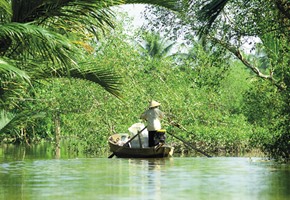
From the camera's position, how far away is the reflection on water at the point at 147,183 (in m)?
9.52

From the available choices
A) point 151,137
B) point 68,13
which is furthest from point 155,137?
point 68,13

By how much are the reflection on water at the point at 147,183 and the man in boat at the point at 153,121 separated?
577cm

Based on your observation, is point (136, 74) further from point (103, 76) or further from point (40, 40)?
point (40, 40)

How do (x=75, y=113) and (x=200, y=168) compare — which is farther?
(x=75, y=113)

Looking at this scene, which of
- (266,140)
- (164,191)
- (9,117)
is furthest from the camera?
(266,140)

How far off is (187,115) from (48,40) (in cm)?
1959

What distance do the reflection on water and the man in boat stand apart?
5.77 m

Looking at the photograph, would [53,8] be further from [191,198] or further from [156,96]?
[156,96]

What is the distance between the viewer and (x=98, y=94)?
29.7 meters

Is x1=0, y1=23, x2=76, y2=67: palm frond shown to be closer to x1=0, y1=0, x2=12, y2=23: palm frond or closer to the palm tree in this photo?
the palm tree

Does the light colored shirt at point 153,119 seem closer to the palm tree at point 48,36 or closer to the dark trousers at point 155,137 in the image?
the dark trousers at point 155,137

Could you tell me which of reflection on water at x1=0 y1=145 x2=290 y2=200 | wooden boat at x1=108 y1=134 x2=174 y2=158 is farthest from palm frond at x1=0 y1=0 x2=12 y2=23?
wooden boat at x1=108 y1=134 x2=174 y2=158

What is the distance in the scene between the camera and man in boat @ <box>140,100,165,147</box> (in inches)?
834

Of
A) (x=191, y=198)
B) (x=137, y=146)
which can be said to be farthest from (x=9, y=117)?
(x=137, y=146)
